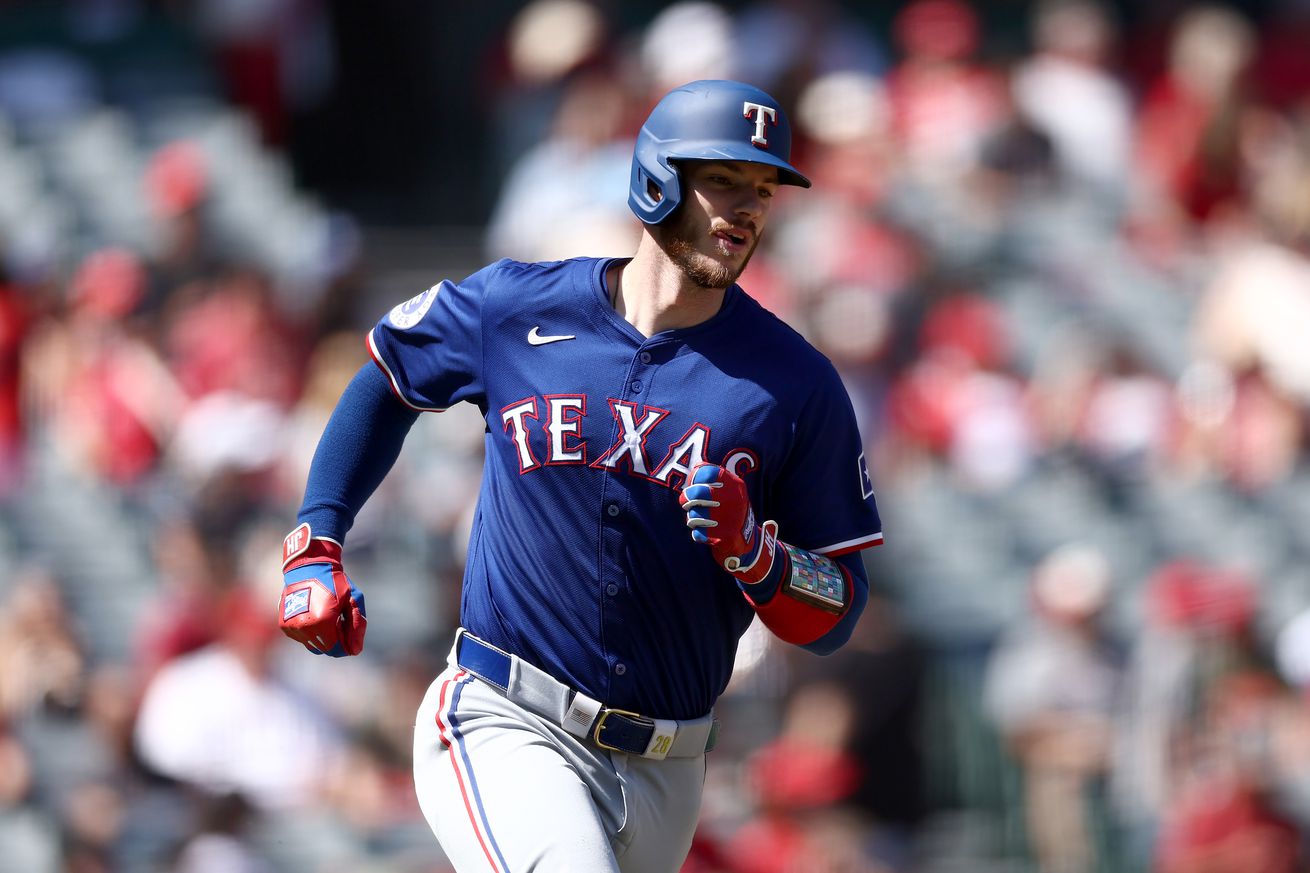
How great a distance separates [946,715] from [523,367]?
13.6ft

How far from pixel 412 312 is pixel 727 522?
90 cm

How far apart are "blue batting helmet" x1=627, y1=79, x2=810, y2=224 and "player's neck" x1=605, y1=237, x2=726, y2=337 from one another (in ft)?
0.33

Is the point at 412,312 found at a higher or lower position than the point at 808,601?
higher

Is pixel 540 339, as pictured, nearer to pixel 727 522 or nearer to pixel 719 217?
pixel 719 217

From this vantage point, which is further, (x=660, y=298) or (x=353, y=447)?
(x=353, y=447)

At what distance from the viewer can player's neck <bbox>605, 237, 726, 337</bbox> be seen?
3836 millimetres

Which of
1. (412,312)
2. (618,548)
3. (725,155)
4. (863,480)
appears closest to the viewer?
(725,155)

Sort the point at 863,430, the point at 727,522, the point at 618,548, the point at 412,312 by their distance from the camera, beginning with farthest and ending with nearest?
the point at 863,430
the point at 412,312
the point at 618,548
the point at 727,522

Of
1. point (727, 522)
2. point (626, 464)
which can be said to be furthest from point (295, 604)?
point (727, 522)

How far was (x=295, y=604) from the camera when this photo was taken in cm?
374

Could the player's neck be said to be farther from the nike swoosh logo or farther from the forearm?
the forearm

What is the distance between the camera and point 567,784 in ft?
12.0

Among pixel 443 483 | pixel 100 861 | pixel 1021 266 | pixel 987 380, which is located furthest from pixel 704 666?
pixel 1021 266

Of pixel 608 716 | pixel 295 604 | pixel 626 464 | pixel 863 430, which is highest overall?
pixel 626 464
